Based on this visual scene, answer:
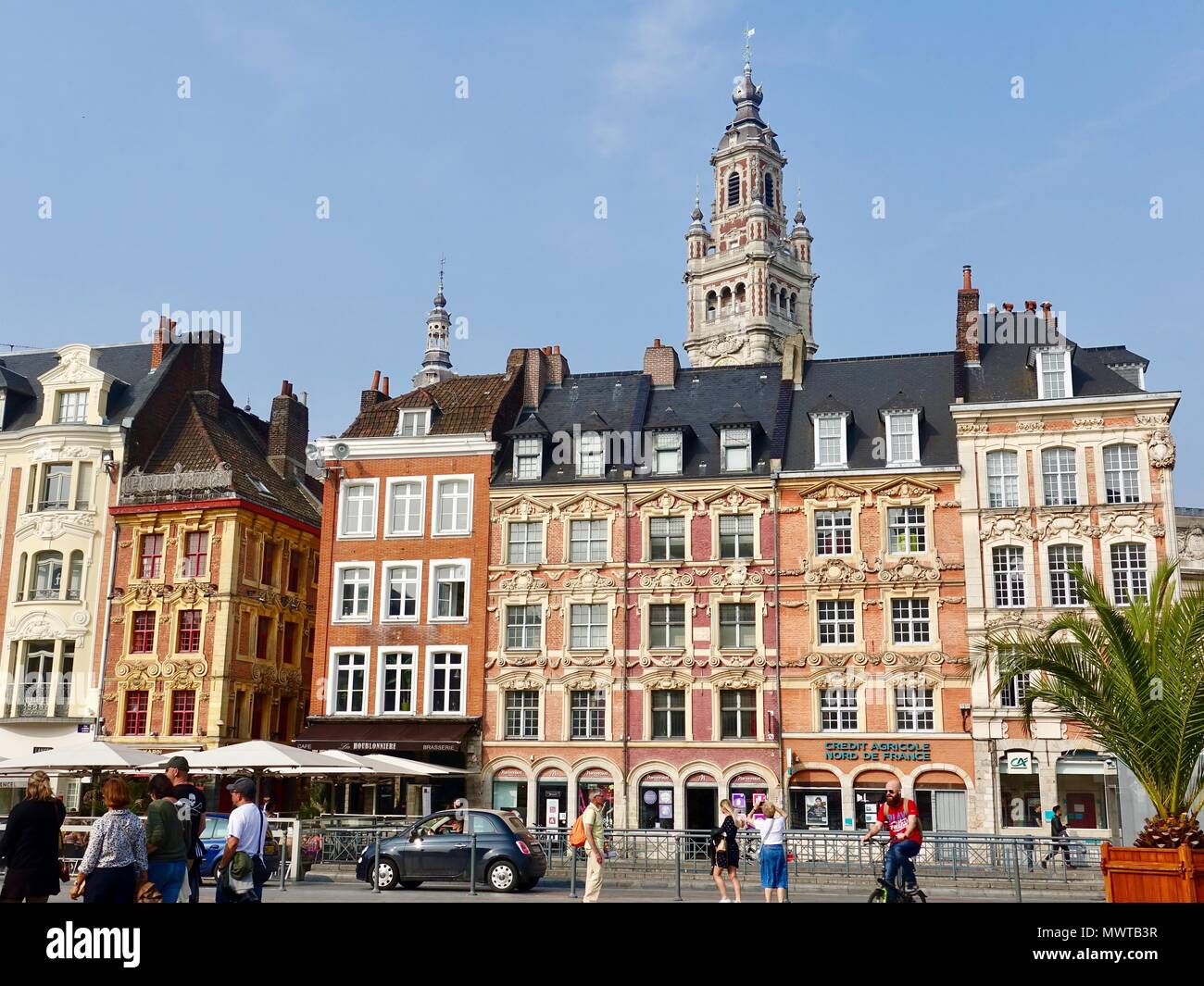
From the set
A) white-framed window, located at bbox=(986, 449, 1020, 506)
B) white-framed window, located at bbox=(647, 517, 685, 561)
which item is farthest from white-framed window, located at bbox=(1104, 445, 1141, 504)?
white-framed window, located at bbox=(647, 517, 685, 561)

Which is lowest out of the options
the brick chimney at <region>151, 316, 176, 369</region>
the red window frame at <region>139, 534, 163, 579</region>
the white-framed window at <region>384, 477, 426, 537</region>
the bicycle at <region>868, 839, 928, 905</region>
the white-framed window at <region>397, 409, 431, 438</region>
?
the bicycle at <region>868, 839, 928, 905</region>

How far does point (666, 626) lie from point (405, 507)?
9.94 m

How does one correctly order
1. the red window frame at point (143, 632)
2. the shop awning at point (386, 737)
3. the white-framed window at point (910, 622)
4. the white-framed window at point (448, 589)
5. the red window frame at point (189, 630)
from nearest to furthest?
1. the white-framed window at point (910, 622)
2. the shop awning at point (386, 737)
3. the white-framed window at point (448, 589)
4. the red window frame at point (189, 630)
5. the red window frame at point (143, 632)

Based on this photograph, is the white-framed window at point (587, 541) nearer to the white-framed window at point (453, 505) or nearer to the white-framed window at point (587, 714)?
the white-framed window at point (453, 505)

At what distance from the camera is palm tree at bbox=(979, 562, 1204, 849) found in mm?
15375

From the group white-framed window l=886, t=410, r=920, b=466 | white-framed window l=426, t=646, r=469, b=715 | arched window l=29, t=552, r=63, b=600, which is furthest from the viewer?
arched window l=29, t=552, r=63, b=600

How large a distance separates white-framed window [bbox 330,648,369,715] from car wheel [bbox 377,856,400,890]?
1803 centimetres

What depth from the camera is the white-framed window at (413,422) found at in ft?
142

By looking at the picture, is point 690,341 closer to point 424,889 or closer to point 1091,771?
point 1091,771

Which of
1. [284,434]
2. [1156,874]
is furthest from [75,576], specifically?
[1156,874]

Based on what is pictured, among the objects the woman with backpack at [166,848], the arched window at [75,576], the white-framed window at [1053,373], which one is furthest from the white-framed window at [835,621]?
the woman with backpack at [166,848]

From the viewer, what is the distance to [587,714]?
39.8 meters

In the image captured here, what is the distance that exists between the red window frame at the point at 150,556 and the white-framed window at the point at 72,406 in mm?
5341

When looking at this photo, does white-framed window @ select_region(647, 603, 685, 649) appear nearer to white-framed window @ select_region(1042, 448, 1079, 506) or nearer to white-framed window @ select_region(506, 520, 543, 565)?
white-framed window @ select_region(506, 520, 543, 565)
